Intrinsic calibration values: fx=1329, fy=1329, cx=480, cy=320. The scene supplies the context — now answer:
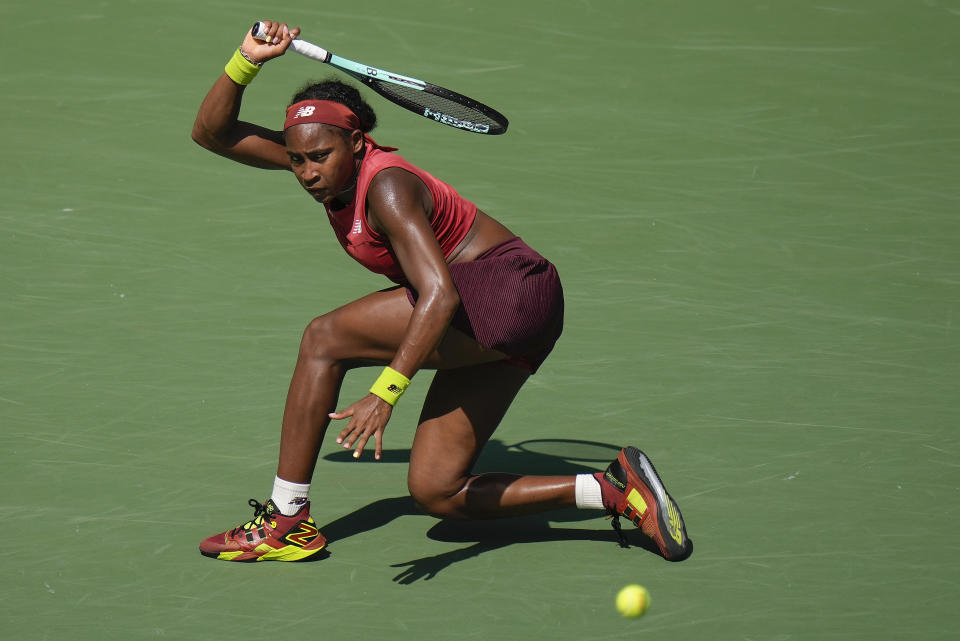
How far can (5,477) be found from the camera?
16.5 feet

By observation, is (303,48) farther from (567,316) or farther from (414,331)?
(567,316)

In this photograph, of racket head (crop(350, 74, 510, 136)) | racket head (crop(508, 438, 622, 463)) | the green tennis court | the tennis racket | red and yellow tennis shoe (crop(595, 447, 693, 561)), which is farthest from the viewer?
racket head (crop(508, 438, 622, 463))

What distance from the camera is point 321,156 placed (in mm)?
4383

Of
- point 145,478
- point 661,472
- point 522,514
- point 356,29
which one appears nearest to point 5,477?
point 145,478

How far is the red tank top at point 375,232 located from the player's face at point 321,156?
0.06 metres

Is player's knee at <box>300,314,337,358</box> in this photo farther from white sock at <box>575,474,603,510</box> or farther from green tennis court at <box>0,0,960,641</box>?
white sock at <box>575,474,603,510</box>

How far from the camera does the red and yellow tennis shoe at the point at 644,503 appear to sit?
4492mm

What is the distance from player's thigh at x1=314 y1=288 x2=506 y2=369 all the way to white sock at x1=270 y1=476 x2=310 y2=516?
47 centimetres

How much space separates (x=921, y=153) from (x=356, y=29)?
4.59 m

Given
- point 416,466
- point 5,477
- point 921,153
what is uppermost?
point 921,153

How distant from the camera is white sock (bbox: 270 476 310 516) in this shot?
452 cm

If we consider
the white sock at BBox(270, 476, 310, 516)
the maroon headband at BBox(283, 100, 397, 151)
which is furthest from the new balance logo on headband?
the white sock at BBox(270, 476, 310, 516)

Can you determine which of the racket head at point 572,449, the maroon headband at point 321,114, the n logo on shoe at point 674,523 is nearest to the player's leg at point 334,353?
the maroon headband at point 321,114

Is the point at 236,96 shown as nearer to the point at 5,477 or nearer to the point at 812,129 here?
the point at 5,477
